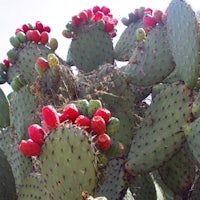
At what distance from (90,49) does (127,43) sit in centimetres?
27

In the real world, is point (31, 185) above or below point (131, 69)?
below

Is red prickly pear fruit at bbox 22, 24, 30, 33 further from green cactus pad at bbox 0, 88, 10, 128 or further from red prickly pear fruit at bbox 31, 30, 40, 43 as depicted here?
green cactus pad at bbox 0, 88, 10, 128

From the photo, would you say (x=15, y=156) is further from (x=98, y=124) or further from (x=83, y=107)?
(x=98, y=124)

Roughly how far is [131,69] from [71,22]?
27.1 inches

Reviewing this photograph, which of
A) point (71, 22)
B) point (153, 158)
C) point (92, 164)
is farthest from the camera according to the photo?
point (71, 22)

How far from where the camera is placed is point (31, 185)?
2.36 metres

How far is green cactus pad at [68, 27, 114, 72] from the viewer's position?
3.09m

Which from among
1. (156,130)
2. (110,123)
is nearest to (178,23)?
(156,130)

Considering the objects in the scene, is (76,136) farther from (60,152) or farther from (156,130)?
(156,130)

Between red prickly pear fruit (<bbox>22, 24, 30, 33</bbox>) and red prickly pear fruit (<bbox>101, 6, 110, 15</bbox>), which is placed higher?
red prickly pear fruit (<bbox>101, 6, 110, 15</bbox>)

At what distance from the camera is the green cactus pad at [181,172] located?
251 cm

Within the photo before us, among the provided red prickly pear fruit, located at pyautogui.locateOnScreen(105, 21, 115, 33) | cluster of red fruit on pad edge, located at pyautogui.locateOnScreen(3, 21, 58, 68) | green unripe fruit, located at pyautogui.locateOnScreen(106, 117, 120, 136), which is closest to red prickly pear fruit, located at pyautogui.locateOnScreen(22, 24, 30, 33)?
cluster of red fruit on pad edge, located at pyautogui.locateOnScreen(3, 21, 58, 68)

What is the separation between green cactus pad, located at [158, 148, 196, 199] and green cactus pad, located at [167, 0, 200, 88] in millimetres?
444

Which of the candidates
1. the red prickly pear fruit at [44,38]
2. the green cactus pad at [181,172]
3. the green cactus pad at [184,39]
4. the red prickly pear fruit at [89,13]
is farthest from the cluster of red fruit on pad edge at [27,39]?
the green cactus pad at [181,172]
